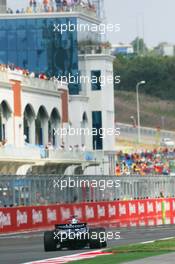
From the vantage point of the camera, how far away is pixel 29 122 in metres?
102

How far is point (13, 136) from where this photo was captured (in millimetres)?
97188

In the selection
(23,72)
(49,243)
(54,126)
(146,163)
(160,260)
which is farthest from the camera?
(146,163)

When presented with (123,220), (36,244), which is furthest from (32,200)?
(36,244)

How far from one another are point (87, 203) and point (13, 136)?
2099 cm

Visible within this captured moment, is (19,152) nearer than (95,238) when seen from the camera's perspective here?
No

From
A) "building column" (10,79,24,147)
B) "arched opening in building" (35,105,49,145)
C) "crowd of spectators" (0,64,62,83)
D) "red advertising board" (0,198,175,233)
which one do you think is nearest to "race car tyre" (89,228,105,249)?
"red advertising board" (0,198,175,233)

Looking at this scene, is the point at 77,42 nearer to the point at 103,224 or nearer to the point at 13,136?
the point at 13,136

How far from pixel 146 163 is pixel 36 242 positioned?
227 ft

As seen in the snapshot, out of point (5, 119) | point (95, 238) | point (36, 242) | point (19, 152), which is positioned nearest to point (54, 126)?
point (5, 119)

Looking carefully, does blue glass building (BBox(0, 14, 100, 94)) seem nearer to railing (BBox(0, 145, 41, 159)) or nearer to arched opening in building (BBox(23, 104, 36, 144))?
arched opening in building (BBox(23, 104, 36, 144))

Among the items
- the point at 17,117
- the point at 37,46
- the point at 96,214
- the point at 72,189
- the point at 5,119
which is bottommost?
the point at 96,214

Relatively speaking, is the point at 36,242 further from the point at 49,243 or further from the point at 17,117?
the point at 17,117

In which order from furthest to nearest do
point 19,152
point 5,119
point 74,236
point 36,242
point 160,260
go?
point 5,119 < point 19,152 < point 36,242 < point 74,236 < point 160,260

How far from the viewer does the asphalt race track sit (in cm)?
4356
